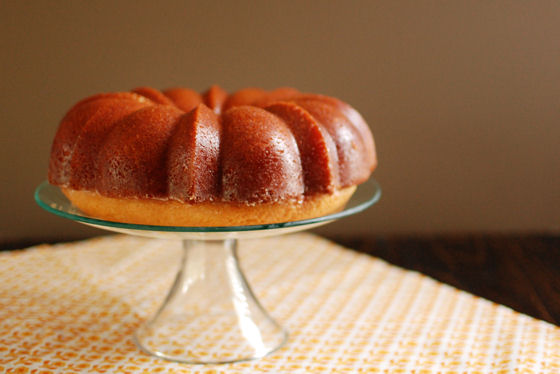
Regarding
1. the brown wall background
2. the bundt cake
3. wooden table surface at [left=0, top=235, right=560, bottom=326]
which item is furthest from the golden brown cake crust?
the brown wall background

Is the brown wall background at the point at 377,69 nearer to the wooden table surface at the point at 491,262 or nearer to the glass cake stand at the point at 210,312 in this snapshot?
the wooden table surface at the point at 491,262

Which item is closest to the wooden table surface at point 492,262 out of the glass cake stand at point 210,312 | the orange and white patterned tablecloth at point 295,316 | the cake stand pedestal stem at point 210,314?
the orange and white patterned tablecloth at point 295,316

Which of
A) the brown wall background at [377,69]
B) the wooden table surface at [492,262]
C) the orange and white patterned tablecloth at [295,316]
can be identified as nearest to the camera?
the orange and white patterned tablecloth at [295,316]

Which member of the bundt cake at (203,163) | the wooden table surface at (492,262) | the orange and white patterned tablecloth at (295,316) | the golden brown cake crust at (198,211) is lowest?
the wooden table surface at (492,262)

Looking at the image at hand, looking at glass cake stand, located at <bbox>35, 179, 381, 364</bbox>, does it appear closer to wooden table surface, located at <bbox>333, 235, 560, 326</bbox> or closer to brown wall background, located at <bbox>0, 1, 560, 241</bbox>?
wooden table surface, located at <bbox>333, 235, 560, 326</bbox>

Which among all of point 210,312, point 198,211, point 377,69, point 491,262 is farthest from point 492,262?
point 198,211

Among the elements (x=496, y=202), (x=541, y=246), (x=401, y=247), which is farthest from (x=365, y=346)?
(x=496, y=202)
